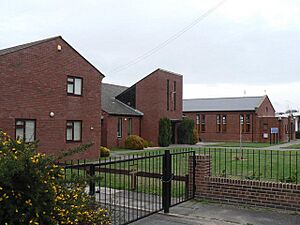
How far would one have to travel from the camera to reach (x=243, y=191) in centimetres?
719

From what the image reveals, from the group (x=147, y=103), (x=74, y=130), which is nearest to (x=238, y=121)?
(x=147, y=103)

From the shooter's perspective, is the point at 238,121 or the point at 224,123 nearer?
the point at 238,121

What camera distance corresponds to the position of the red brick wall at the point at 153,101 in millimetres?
30453

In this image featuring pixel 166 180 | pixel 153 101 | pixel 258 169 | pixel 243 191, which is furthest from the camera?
pixel 153 101

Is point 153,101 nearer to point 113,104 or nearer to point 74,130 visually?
point 113,104

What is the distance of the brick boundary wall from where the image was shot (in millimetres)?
6703

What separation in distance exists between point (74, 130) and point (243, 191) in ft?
42.1

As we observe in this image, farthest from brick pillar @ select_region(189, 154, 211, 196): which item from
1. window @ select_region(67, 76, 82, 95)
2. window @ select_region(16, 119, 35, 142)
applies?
window @ select_region(67, 76, 82, 95)

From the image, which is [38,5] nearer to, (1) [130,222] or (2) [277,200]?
(1) [130,222]

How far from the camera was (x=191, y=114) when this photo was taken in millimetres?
43812

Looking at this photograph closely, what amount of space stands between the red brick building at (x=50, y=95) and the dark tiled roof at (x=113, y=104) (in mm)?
7425

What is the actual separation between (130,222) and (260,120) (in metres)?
37.0

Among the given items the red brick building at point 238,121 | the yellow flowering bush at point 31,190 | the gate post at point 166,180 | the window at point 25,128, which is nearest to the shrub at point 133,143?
the window at point 25,128

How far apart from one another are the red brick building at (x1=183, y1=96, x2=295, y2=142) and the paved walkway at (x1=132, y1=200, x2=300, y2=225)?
3188 cm
